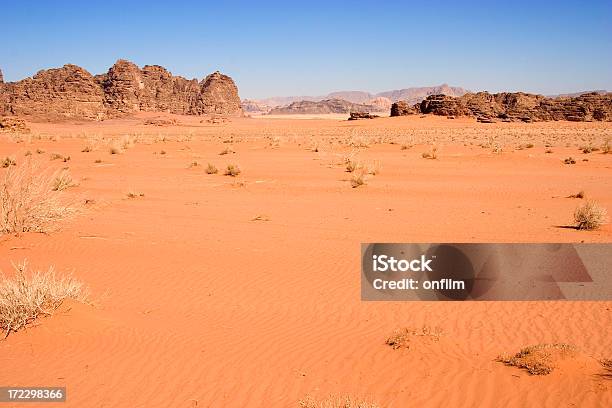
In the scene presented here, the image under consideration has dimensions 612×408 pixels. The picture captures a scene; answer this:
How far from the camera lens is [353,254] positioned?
8.73 metres

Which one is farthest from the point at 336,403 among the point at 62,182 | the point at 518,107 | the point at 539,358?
the point at 518,107

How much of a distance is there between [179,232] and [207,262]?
216 cm

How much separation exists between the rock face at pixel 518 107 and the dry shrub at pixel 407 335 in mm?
65158

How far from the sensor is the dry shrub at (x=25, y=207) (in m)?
8.54

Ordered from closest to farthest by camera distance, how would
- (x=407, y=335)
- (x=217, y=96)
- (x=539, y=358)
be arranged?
(x=539, y=358), (x=407, y=335), (x=217, y=96)

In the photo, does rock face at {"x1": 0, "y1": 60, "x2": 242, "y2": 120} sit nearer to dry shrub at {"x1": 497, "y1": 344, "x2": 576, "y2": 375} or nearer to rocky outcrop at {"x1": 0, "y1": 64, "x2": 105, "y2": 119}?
rocky outcrop at {"x1": 0, "y1": 64, "x2": 105, "y2": 119}

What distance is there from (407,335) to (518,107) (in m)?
70.3

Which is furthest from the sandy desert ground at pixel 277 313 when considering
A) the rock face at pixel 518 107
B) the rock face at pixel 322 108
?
the rock face at pixel 322 108

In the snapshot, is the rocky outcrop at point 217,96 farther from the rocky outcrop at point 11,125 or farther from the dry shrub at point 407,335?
the dry shrub at point 407,335

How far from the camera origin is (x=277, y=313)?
20.4 feet

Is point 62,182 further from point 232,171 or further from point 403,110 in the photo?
point 403,110

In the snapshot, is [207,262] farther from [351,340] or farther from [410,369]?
[410,369]

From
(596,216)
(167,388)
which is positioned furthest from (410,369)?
(596,216)

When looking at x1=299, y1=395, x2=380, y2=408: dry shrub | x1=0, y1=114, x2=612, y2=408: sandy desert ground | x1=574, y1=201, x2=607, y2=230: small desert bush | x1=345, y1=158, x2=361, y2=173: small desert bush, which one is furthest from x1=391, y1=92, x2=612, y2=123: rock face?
x1=299, y1=395, x2=380, y2=408: dry shrub
